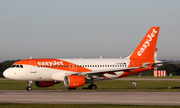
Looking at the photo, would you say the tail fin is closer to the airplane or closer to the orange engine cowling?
the airplane

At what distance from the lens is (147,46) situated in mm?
45562

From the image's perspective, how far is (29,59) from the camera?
132 ft

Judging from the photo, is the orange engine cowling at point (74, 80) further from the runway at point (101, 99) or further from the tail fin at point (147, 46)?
the tail fin at point (147, 46)

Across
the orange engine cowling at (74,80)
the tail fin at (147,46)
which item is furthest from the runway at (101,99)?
the tail fin at (147,46)

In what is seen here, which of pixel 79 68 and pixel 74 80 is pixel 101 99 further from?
pixel 79 68

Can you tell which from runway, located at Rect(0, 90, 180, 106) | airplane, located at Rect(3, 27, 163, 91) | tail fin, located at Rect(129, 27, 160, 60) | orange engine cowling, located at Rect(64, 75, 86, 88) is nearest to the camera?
runway, located at Rect(0, 90, 180, 106)

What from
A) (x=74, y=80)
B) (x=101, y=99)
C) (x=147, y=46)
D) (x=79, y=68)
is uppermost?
(x=147, y=46)

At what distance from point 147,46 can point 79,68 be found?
1152cm

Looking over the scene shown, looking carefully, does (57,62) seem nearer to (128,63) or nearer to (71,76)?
(71,76)

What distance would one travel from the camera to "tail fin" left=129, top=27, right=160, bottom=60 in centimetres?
4524

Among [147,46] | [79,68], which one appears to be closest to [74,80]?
[79,68]

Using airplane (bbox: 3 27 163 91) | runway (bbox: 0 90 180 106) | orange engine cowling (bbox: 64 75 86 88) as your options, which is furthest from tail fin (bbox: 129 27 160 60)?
runway (bbox: 0 90 180 106)

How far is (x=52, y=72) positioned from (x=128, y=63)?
11.3m

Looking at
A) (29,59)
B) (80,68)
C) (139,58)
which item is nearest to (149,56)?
(139,58)
